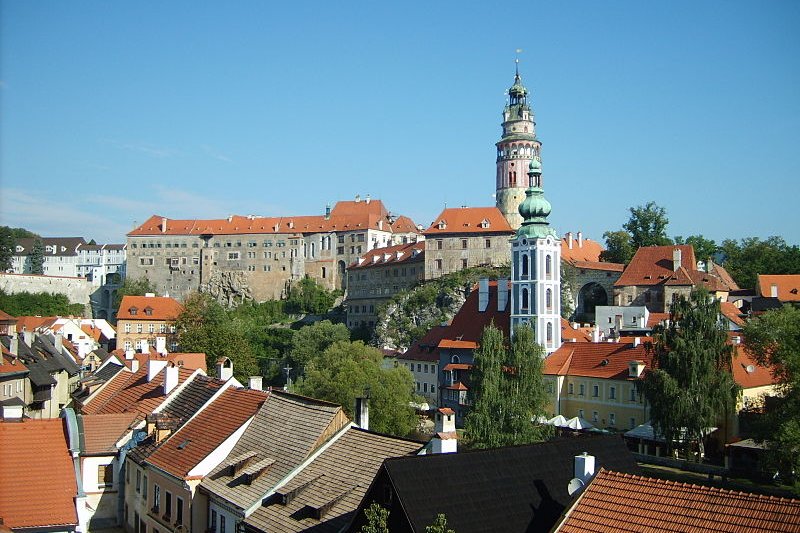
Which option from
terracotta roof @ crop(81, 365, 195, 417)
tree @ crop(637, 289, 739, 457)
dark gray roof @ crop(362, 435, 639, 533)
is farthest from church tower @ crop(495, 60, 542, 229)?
dark gray roof @ crop(362, 435, 639, 533)

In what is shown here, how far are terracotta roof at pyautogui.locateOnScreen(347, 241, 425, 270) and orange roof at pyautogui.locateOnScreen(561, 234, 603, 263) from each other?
15145 millimetres

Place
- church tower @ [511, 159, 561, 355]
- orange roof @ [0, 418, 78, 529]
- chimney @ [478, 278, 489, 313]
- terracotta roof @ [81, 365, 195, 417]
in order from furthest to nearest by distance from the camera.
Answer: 1. chimney @ [478, 278, 489, 313]
2. church tower @ [511, 159, 561, 355]
3. terracotta roof @ [81, 365, 195, 417]
4. orange roof @ [0, 418, 78, 529]

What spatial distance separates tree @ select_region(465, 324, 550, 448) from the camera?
39281mm

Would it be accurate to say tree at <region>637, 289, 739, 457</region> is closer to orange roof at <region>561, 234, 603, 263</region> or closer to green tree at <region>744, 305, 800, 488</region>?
green tree at <region>744, 305, 800, 488</region>

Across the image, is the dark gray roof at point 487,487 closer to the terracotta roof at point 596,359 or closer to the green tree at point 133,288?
the terracotta roof at point 596,359

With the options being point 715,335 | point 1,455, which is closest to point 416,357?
point 715,335

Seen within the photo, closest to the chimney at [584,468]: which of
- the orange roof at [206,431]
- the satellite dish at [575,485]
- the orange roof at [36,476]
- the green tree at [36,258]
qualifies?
the satellite dish at [575,485]

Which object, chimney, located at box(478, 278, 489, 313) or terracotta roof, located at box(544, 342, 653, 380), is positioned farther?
chimney, located at box(478, 278, 489, 313)

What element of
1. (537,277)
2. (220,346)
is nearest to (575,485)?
(537,277)

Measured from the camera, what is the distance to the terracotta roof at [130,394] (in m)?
27.0

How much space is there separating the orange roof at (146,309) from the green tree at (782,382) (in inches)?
2197

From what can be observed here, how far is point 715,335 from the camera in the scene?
130ft

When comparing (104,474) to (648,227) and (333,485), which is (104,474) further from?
(648,227)

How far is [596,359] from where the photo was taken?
51688 millimetres
